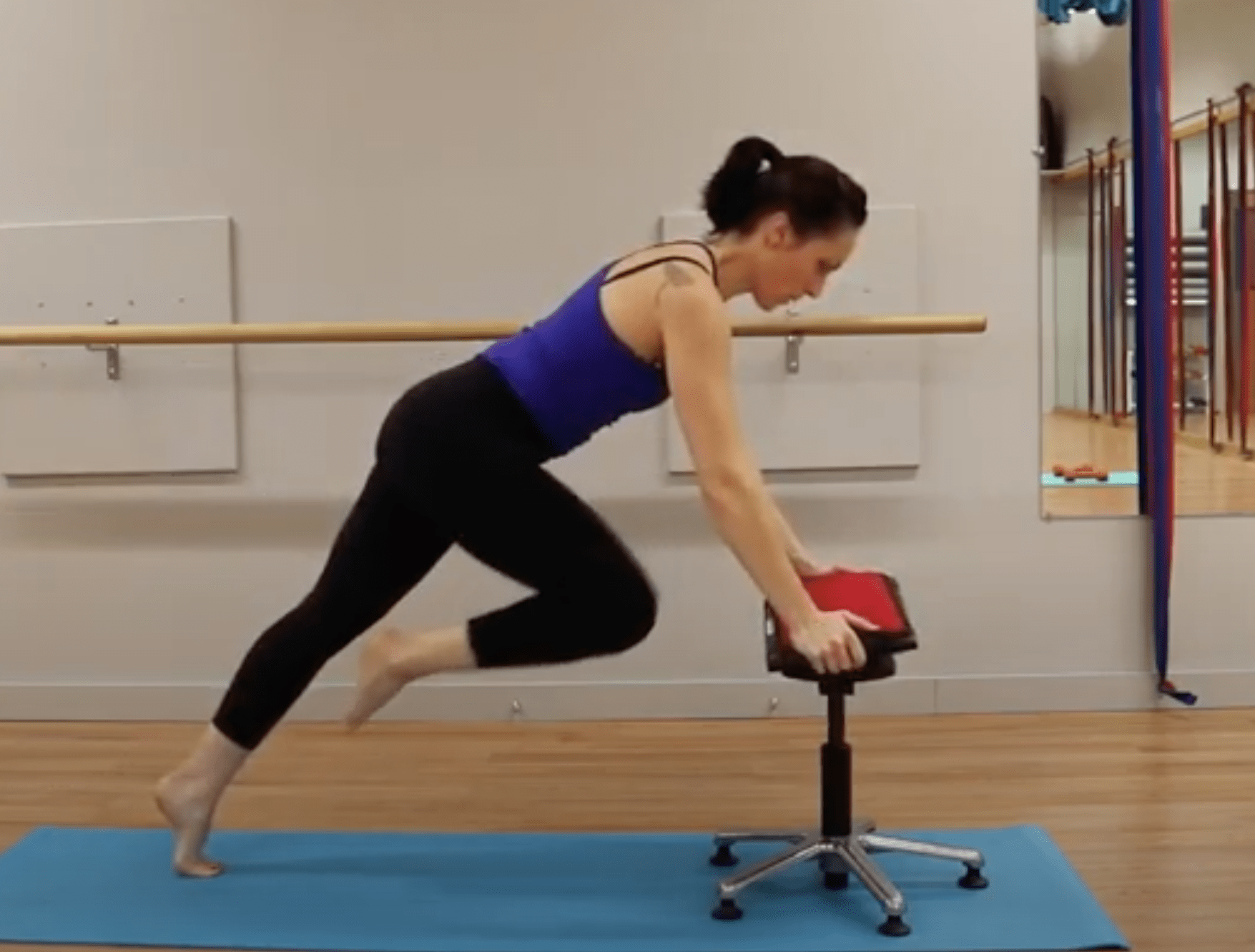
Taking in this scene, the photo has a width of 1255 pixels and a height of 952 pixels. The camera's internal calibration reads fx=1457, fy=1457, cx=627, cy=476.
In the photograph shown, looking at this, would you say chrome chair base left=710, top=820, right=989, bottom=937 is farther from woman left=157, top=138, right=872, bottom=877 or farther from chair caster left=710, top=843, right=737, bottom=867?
woman left=157, top=138, right=872, bottom=877

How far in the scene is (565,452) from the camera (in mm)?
2088

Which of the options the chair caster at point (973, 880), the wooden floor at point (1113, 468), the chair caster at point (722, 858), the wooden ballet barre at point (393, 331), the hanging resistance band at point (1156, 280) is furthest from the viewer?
the wooden floor at point (1113, 468)

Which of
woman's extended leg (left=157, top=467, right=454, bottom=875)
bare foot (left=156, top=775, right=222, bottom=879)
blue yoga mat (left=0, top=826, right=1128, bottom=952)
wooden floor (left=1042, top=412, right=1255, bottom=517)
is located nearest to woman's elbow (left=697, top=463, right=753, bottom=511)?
woman's extended leg (left=157, top=467, right=454, bottom=875)

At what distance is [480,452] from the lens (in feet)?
6.55

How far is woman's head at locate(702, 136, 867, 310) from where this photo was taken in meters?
1.92

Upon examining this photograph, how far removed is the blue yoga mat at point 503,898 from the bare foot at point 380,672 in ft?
0.89

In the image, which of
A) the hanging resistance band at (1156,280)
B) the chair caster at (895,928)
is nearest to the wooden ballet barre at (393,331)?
the hanging resistance band at (1156,280)

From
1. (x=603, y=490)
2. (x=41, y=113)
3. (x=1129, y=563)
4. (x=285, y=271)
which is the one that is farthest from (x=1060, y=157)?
(x=41, y=113)

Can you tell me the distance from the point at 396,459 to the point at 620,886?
697 millimetres

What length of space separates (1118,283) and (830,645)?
8.73 feet

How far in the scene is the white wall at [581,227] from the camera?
10.3 feet

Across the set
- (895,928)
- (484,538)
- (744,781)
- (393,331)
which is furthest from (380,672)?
(393,331)

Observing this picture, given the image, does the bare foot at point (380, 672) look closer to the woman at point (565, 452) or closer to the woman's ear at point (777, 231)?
the woman at point (565, 452)

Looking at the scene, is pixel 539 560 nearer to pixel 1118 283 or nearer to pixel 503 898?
pixel 503 898
